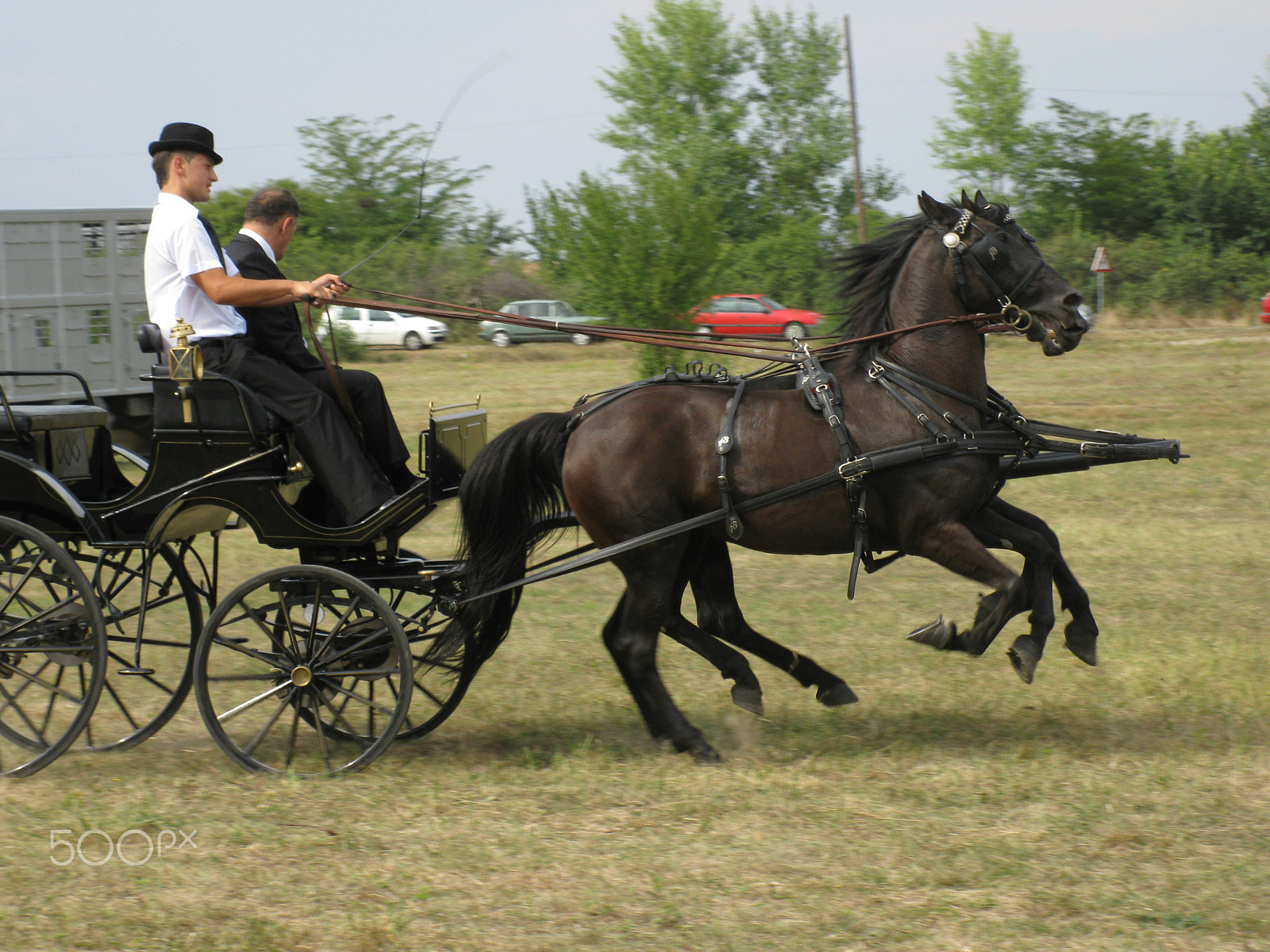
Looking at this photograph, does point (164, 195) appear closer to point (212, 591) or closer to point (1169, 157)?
point (212, 591)

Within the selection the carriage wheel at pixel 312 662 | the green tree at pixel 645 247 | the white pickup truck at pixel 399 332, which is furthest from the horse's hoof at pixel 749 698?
the white pickup truck at pixel 399 332

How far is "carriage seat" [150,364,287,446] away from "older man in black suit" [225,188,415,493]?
0.32 meters

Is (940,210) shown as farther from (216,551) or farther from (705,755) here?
(216,551)

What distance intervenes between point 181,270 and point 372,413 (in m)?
0.92

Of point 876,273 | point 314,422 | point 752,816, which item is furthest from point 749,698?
→ point 314,422

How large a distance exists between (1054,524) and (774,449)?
558cm

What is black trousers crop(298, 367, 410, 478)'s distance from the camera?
5250 millimetres

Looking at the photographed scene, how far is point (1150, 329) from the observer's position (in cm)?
3303

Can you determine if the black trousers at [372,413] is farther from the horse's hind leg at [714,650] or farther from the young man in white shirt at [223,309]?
the horse's hind leg at [714,650]

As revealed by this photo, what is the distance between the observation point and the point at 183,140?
500cm

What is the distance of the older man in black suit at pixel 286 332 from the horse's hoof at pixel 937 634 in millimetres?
2185

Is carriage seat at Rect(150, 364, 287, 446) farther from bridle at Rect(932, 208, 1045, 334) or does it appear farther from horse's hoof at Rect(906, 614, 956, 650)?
bridle at Rect(932, 208, 1045, 334)

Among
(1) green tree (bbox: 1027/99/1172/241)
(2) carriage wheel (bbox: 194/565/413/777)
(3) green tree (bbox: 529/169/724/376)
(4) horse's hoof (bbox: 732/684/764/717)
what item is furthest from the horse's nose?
(1) green tree (bbox: 1027/99/1172/241)

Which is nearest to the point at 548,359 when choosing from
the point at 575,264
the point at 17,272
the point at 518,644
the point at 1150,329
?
the point at 575,264
